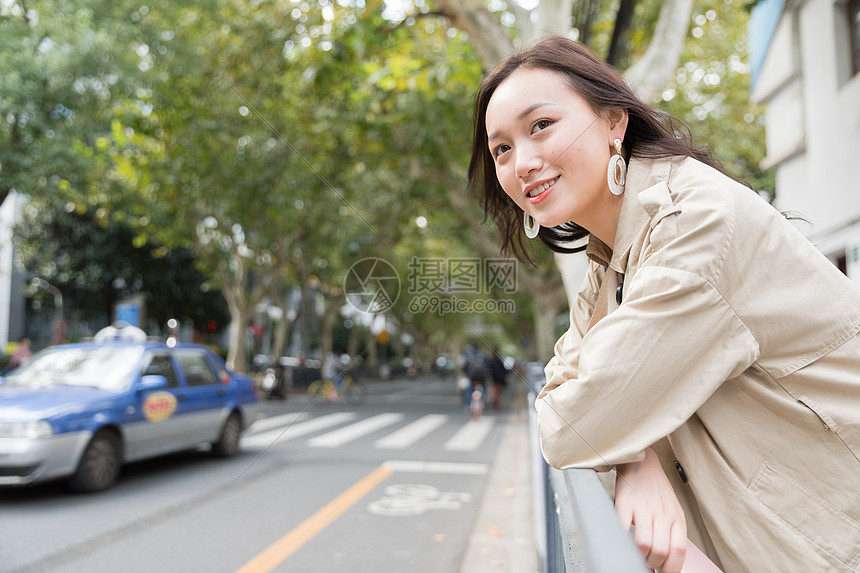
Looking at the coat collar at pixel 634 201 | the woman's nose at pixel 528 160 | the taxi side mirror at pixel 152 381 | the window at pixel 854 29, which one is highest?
the window at pixel 854 29

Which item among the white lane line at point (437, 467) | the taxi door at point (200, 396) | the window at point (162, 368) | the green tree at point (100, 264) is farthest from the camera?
the green tree at point (100, 264)

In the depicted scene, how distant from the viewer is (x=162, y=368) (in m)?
7.02

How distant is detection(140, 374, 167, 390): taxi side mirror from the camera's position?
21.4ft

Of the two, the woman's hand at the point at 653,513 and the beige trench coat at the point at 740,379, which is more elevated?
the beige trench coat at the point at 740,379

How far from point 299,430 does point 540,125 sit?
996cm

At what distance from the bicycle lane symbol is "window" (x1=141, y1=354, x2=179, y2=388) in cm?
276

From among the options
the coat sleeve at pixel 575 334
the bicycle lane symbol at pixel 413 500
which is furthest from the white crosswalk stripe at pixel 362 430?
the coat sleeve at pixel 575 334

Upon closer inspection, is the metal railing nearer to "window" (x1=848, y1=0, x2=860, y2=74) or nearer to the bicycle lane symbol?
the bicycle lane symbol

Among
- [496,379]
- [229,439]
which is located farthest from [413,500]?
[496,379]

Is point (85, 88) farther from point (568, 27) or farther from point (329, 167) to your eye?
point (568, 27)

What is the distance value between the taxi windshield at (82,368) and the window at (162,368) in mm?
143

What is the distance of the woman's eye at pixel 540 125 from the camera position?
1.09 meters

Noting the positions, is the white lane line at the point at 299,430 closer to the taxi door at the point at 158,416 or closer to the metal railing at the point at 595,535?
the taxi door at the point at 158,416

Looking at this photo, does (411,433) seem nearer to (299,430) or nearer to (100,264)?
(299,430)
